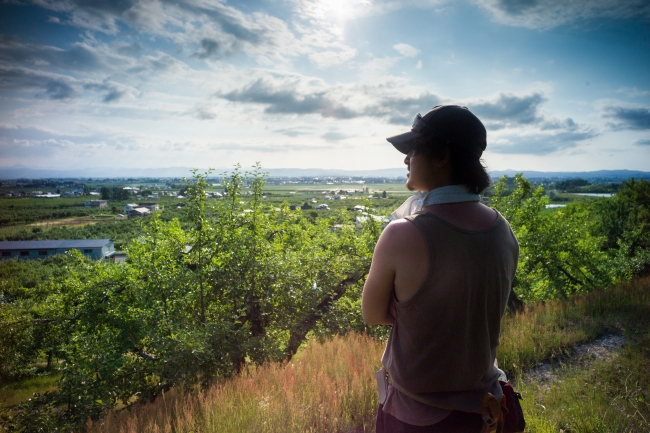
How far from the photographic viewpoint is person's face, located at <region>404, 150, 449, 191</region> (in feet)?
4.88

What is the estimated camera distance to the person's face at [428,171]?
1487mm

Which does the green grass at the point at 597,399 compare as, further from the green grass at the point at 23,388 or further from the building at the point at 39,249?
the building at the point at 39,249

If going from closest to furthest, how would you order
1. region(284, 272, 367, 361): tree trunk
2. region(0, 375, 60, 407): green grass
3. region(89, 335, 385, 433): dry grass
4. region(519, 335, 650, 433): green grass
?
region(519, 335, 650, 433): green grass, region(89, 335, 385, 433): dry grass, region(284, 272, 367, 361): tree trunk, region(0, 375, 60, 407): green grass

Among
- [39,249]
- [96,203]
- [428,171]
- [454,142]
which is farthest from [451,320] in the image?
[96,203]

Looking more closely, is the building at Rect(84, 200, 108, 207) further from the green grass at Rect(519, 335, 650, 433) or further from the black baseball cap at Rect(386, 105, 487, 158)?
the black baseball cap at Rect(386, 105, 487, 158)

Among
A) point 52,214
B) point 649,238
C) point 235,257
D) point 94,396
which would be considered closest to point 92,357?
point 94,396

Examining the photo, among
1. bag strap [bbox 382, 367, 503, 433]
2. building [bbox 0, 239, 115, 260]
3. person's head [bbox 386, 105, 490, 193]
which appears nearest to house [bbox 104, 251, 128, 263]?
building [bbox 0, 239, 115, 260]

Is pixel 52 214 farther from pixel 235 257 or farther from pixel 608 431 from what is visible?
pixel 608 431

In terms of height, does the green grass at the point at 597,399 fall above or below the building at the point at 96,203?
above

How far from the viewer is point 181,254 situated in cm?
919

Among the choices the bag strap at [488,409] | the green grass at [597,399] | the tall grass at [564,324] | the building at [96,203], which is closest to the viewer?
the bag strap at [488,409]

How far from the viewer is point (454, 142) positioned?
1449 millimetres

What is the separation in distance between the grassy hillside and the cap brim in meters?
2.54

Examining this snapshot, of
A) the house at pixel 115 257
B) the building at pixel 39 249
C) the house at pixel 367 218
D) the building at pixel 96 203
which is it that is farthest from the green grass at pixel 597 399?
the building at pixel 96 203
